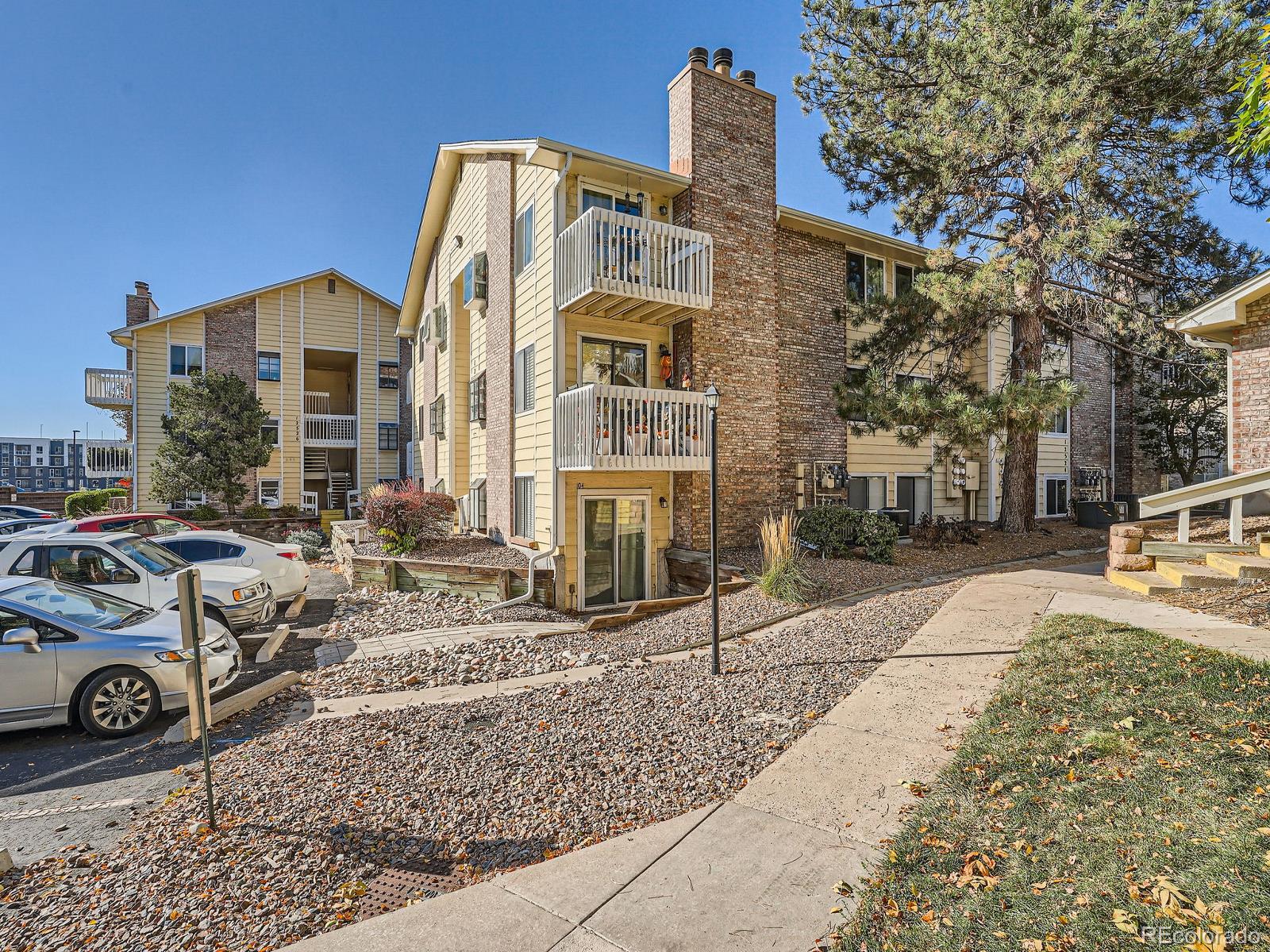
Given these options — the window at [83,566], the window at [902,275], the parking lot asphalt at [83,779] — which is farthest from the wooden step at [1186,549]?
the window at [83,566]

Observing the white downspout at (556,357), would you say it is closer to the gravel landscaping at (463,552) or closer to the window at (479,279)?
the gravel landscaping at (463,552)

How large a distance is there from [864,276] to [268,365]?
22047 mm

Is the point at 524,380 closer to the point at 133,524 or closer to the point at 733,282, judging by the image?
the point at 733,282

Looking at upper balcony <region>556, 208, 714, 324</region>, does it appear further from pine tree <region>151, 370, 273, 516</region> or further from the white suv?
pine tree <region>151, 370, 273, 516</region>

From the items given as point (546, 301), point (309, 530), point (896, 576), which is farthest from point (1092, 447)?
point (309, 530)

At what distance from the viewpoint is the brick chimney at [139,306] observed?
79.3ft

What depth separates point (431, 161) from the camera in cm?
1730

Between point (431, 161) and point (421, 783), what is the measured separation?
17.6 m

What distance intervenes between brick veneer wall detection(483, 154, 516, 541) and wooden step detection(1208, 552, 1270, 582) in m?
11.6

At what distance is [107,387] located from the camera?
2256cm

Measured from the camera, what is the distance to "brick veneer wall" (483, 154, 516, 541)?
13570 millimetres

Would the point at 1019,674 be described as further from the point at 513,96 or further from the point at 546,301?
the point at 513,96

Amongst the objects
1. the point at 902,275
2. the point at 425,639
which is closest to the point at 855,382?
the point at 902,275
